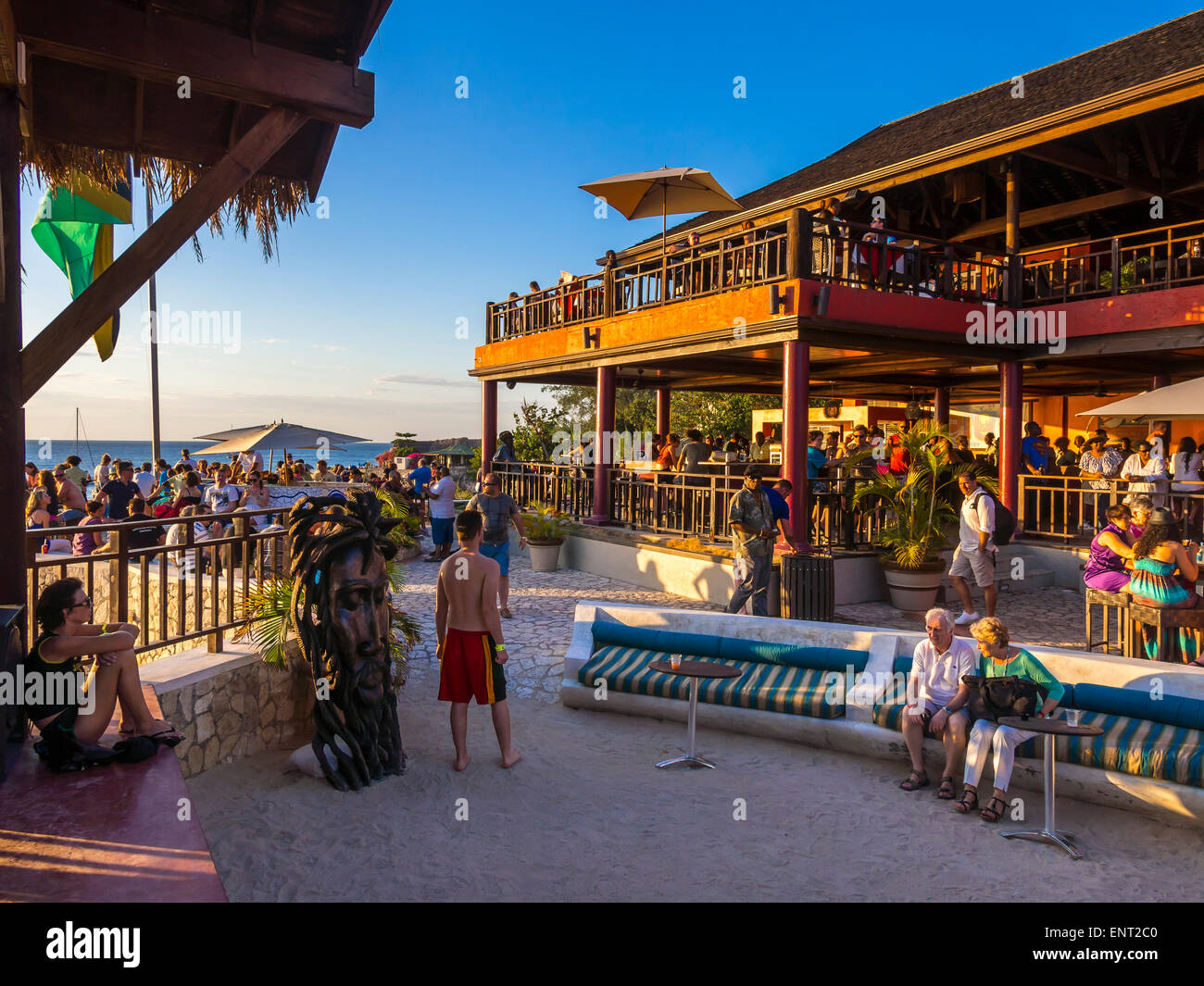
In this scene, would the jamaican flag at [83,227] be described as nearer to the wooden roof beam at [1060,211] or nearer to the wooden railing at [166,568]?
the wooden railing at [166,568]

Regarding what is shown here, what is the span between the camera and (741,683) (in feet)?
22.2

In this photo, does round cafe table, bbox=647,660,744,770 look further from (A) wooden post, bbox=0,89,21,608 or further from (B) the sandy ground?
(A) wooden post, bbox=0,89,21,608

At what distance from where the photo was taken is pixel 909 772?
5.86 metres

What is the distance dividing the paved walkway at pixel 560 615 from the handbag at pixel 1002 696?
1649 mm

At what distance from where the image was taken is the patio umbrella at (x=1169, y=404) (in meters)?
9.66

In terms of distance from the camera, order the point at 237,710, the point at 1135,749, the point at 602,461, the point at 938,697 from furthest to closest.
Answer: the point at 602,461 < the point at 237,710 < the point at 938,697 < the point at 1135,749

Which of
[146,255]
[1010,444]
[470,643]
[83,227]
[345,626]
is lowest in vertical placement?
[470,643]

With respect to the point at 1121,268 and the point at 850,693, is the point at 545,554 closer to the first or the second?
the point at 850,693

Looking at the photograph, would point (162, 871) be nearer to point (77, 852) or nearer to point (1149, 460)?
point (77, 852)

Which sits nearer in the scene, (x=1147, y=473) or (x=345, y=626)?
(x=345, y=626)

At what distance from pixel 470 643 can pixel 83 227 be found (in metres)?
4.80

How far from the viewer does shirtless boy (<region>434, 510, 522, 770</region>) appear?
19.0 feet

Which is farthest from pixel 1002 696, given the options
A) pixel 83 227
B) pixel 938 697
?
pixel 83 227

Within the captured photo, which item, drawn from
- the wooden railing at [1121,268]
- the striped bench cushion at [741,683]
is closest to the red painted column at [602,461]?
the striped bench cushion at [741,683]
